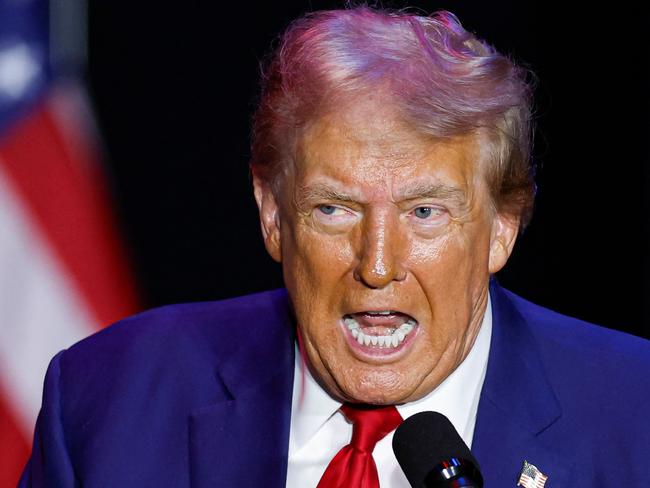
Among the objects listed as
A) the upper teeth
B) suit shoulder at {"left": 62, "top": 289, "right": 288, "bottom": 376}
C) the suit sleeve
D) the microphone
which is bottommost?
the suit sleeve

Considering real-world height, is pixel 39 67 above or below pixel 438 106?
below

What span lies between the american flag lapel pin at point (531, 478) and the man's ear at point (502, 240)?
1.27 feet

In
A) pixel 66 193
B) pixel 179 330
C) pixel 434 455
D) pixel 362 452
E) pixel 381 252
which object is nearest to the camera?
pixel 434 455

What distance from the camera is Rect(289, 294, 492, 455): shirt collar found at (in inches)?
87.1

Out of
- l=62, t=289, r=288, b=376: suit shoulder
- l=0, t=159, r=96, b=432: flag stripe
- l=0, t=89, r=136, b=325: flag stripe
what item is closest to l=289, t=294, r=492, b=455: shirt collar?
l=62, t=289, r=288, b=376: suit shoulder

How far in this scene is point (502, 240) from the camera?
7.33 ft

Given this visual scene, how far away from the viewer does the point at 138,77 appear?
306 cm

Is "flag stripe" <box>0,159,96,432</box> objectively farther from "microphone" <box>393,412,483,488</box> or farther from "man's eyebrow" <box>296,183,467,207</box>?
"microphone" <box>393,412,483,488</box>

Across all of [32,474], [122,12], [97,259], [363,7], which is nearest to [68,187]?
[97,259]

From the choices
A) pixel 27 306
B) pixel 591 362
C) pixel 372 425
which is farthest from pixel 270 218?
pixel 27 306

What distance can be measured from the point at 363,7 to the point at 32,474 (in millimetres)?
1198

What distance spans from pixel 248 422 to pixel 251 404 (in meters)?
0.04

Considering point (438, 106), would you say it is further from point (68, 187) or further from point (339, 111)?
point (68, 187)

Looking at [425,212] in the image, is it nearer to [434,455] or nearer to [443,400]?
[443,400]
